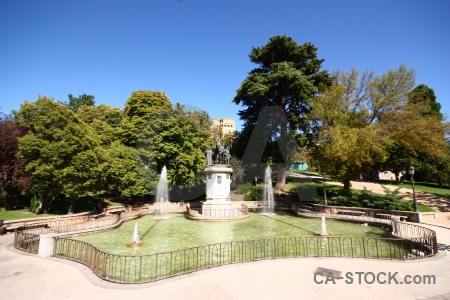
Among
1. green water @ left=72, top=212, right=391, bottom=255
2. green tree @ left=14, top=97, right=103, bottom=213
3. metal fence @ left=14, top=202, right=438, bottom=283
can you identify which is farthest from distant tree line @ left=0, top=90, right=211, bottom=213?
green water @ left=72, top=212, right=391, bottom=255

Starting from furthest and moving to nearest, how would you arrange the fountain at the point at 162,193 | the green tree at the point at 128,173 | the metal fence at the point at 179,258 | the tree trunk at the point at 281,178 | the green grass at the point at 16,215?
the tree trunk at the point at 281,178 → the green tree at the point at 128,173 → the fountain at the point at 162,193 → the green grass at the point at 16,215 → the metal fence at the point at 179,258

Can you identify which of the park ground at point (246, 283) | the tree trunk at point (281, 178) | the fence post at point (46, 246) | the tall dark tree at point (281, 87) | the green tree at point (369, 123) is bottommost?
the park ground at point (246, 283)

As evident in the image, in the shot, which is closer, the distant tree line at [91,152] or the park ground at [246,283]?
the park ground at [246,283]

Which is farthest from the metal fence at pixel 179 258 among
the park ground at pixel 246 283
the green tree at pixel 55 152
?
the green tree at pixel 55 152

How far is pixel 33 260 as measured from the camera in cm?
1030

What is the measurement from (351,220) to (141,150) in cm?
2381

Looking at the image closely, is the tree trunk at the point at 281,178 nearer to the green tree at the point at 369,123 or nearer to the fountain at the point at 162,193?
the green tree at the point at 369,123

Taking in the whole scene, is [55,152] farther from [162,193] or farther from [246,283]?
[246,283]

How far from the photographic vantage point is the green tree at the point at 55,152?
20625 millimetres

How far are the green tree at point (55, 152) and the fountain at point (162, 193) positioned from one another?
22.9ft

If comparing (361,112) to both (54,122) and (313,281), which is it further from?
(54,122)

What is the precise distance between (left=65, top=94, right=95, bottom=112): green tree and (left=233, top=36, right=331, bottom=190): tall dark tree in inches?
1631

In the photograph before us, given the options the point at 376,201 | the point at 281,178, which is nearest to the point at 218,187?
the point at 376,201

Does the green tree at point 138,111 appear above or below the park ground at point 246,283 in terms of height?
above
